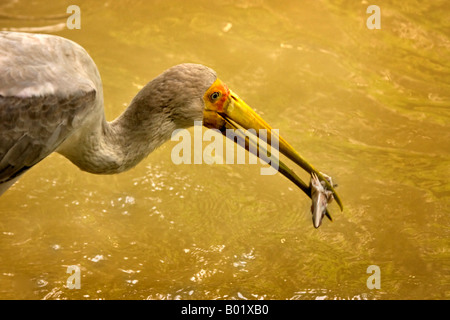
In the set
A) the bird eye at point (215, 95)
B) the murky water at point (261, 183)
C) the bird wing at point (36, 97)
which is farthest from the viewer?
the murky water at point (261, 183)

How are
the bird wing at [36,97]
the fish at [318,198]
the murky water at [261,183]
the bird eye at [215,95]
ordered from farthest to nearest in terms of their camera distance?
1. the murky water at [261,183]
2. the fish at [318,198]
3. the bird eye at [215,95]
4. the bird wing at [36,97]

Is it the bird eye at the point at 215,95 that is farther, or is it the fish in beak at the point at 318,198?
the fish in beak at the point at 318,198

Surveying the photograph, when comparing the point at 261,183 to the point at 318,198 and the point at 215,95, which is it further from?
the point at 215,95

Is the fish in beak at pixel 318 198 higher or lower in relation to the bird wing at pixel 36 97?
lower

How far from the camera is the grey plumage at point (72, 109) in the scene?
3178 mm

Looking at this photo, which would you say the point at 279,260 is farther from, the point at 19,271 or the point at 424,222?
the point at 19,271

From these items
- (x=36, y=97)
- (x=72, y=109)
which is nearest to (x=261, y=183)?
(x=72, y=109)

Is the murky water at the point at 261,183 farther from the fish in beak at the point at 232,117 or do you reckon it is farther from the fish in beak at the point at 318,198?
the fish in beak at the point at 232,117

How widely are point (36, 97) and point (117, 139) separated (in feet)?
1.93

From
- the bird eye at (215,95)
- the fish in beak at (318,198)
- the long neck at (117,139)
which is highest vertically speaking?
the bird eye at (215,95)

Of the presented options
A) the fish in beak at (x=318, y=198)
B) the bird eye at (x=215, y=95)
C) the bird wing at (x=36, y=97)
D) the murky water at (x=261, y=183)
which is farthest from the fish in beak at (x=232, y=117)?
the murky water at (x=261, y=183)

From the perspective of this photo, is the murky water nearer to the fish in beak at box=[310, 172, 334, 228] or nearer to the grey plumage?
the fish in beak at box=[310, 172, 334, 228]

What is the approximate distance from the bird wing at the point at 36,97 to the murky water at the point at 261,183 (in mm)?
1137

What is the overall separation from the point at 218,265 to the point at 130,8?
3.77 m
